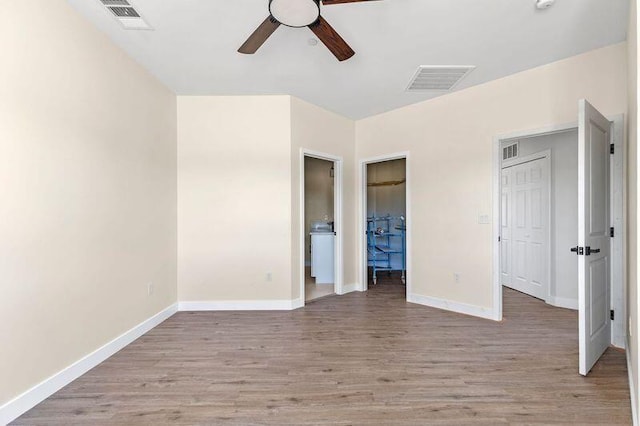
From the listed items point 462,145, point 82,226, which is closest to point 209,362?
point 82,226

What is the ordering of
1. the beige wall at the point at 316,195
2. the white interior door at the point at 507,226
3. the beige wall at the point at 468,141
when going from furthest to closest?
the beige wall at the point at 316,195
the white interior door at the point at 507,226
the beige wall at the point at 468,141

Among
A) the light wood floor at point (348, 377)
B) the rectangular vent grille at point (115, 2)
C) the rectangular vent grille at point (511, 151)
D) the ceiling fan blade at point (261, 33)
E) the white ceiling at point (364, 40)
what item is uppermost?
the rectangular vent grille at point (115, 2)

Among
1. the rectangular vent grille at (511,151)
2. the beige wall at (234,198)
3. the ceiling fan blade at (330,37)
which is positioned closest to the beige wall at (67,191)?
the beige wall at (234,198)

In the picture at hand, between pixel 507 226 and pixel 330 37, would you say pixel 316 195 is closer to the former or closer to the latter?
pixel 507 226

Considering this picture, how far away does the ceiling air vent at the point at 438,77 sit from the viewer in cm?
300

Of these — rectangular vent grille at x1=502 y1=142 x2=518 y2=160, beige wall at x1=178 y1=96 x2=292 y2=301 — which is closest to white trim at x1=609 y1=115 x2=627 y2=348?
rectangular vent grille at x1=502 y1=142 x2=518 y2=160

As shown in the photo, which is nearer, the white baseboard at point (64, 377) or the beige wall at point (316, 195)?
the white baseboard at point (64, 377)

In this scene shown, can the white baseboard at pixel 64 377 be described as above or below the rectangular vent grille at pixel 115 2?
below

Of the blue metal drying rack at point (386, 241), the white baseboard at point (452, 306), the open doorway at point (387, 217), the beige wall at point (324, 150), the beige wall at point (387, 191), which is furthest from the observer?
the beige wall at point (387, 191)

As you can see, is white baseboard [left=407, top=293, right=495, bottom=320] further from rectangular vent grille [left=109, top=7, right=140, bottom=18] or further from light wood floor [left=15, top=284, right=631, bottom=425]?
rectangular vent grille [left=109, top=7, right=140, bottom=18]

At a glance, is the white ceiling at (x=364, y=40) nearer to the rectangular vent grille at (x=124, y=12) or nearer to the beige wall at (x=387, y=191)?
the rectangular vent grille at (x=124, y=12)

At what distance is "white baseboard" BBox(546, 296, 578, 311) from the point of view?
3.65 metres

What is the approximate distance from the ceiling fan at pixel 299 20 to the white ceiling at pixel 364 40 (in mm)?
337

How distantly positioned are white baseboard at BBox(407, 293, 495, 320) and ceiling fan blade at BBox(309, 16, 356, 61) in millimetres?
3069
